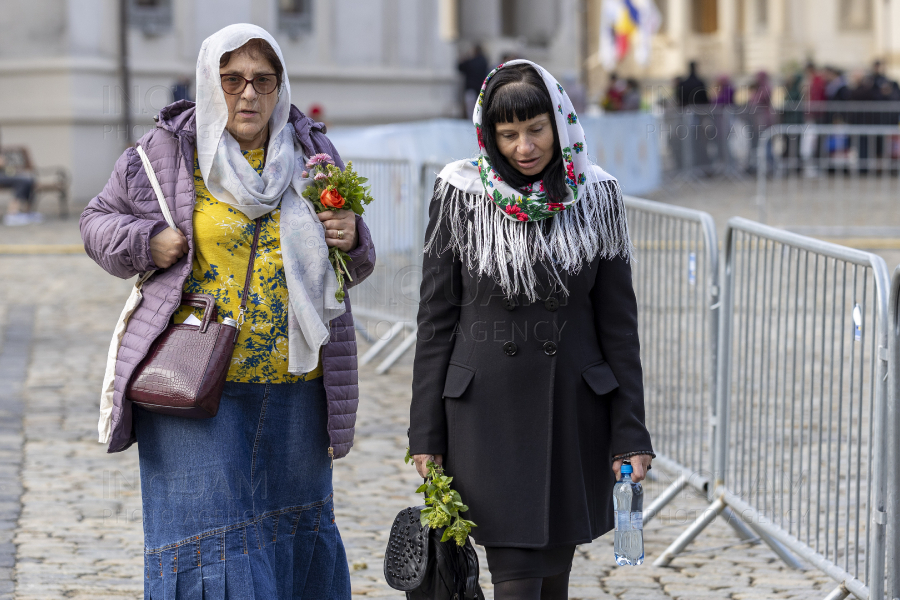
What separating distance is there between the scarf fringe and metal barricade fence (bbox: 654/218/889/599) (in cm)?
107

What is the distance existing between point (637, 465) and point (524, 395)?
351 mm

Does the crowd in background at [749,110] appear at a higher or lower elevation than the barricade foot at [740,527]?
higher

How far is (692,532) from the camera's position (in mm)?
5215

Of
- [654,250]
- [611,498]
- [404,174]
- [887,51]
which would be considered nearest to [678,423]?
[654,250]

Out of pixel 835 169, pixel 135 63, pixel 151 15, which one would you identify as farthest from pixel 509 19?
pixel 835 169

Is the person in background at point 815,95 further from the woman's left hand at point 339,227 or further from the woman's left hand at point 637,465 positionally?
the woman's left hand at point 637,465

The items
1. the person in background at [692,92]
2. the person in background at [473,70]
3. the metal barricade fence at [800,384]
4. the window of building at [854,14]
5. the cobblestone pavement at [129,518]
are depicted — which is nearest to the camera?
the metal barricade fence at [800,384]

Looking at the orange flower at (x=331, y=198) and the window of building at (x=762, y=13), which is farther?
the window of building at (x=762, y=13)

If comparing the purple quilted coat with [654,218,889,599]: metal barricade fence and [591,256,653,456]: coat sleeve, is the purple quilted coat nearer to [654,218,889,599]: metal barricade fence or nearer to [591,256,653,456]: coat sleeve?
[591,256,653,456]: coat sleeve

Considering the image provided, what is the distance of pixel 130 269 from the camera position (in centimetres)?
348

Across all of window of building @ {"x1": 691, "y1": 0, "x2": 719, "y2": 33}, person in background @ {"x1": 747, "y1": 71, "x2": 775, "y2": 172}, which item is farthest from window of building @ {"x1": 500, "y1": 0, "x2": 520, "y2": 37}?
window of building @ {"x1": 691, "y1": 0, "x2": 719, "y2": 33}

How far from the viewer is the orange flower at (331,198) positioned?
11.7ft

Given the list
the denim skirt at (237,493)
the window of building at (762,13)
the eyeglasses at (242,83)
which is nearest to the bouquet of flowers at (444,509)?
the denim skirt at (237,493)

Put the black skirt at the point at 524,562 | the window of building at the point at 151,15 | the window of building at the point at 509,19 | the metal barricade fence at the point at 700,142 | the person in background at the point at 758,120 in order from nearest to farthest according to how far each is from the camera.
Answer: the black skirt at the point at 524,562
the window of building at the point at 151,15
the metal barricade fence at the point at 700,142
the person in background at the point at 758,120
the window of building at the point at 509,19
